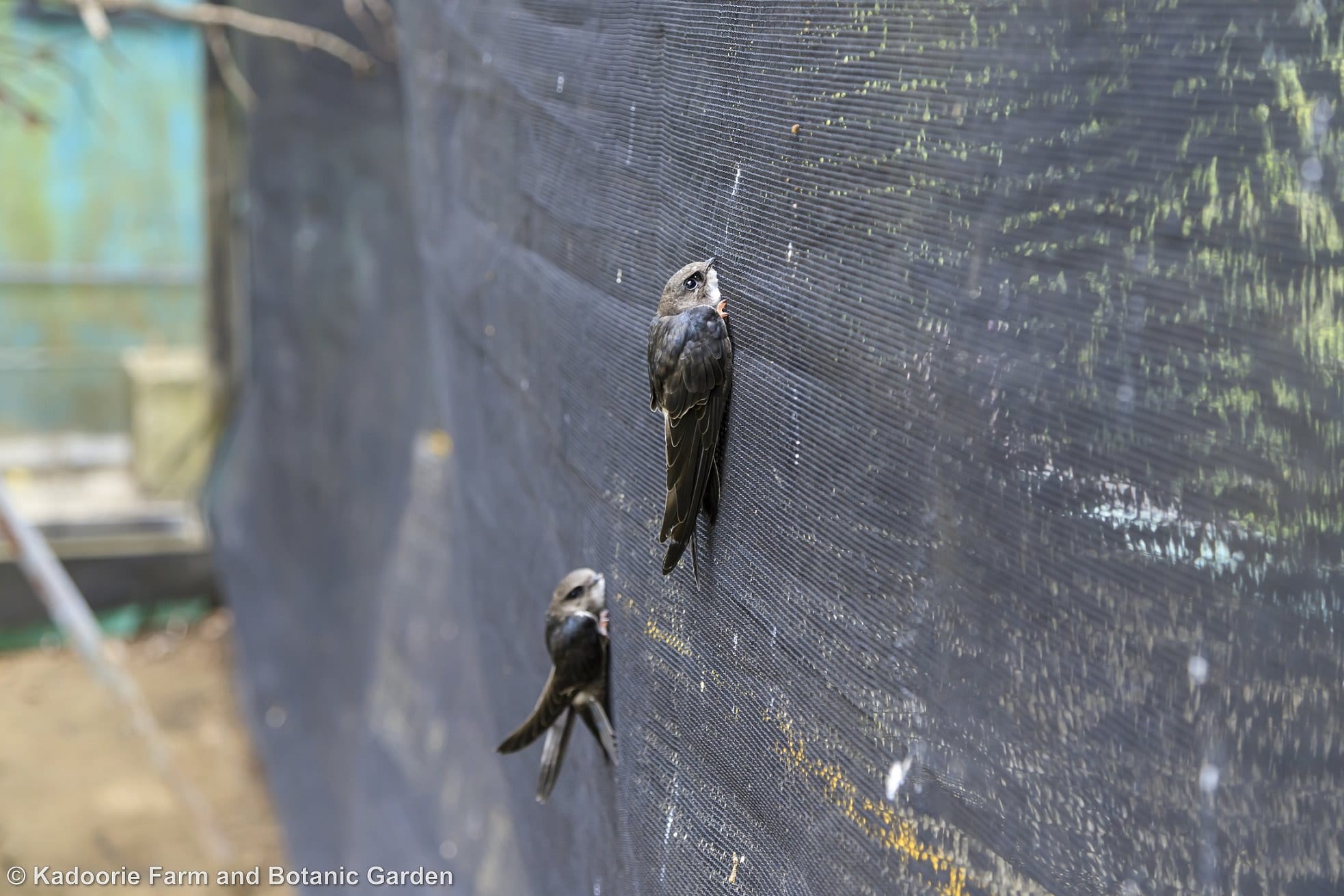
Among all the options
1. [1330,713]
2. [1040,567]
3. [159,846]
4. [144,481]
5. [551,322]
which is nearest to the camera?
[1330,713]

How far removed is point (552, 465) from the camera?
1.56 meters

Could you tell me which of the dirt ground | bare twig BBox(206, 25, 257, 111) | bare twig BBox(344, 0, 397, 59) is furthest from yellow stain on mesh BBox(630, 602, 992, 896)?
the dirt ground

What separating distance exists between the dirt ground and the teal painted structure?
169 cm

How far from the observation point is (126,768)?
470 centimetres

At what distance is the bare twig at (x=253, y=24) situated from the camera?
8.59 feet

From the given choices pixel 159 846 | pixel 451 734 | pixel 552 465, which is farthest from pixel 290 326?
pixel 552 465

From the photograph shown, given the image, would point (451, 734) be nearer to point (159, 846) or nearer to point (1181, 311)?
point (1181, 311)

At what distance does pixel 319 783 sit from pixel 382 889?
34.9 inches

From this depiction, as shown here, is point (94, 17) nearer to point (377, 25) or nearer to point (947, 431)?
point (377, 25)

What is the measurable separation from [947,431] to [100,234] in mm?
6759

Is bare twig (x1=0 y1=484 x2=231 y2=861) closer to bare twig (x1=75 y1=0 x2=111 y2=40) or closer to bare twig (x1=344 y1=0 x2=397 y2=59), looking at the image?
bare twig (x1=75 y1=0 x2=111 y2=40)

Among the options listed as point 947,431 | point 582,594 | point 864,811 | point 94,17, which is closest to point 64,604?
point 94,17

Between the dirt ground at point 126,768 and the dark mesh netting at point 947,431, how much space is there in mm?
3044

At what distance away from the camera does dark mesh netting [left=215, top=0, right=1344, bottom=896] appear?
0.55 metres
